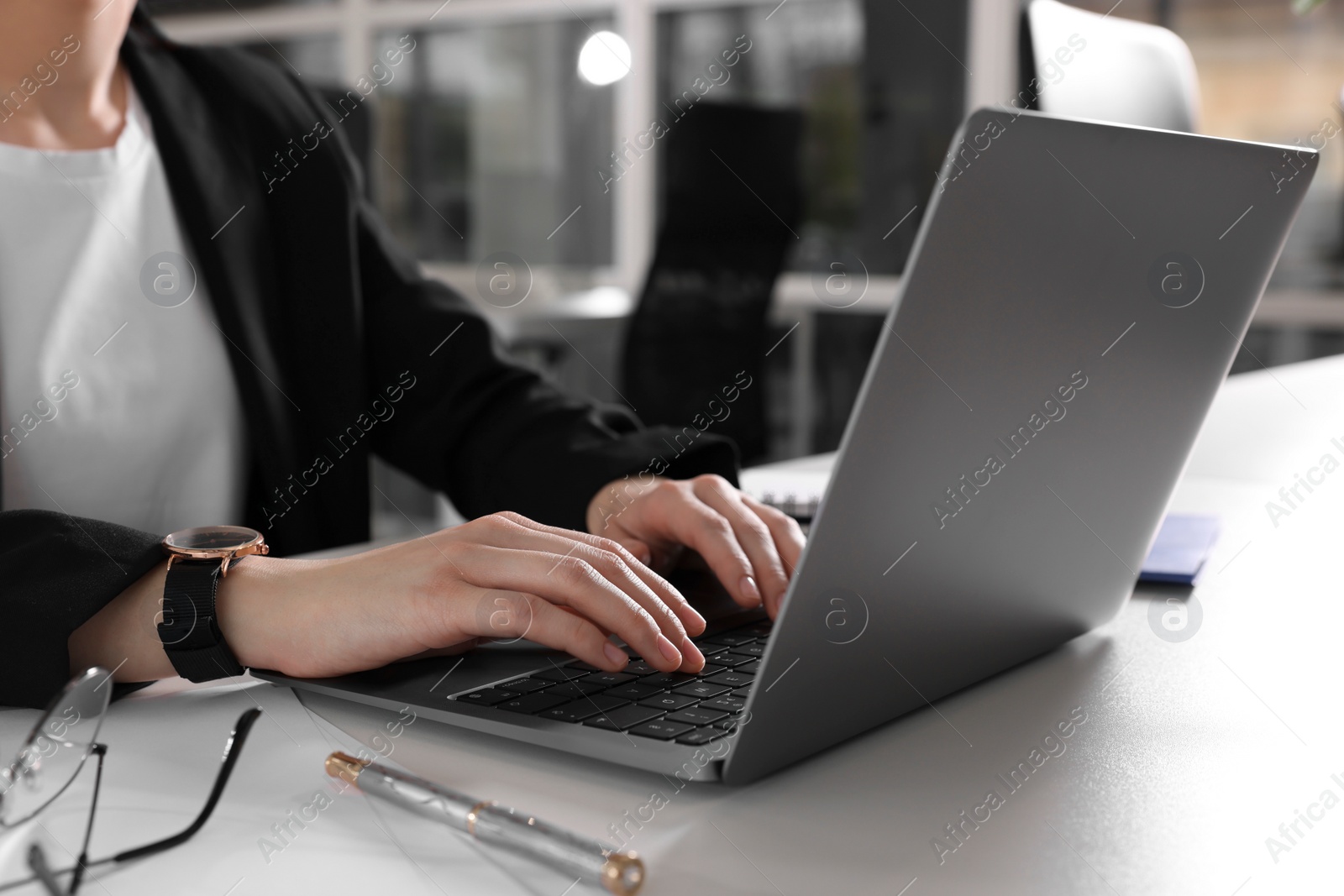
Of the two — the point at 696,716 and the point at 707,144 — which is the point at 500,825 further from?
the point at 707,144

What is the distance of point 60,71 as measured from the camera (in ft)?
3.36

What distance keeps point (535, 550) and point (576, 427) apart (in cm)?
41

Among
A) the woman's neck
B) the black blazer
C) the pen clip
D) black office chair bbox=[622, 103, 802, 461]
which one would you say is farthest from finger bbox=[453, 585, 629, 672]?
black office chair bbox=[622, 103, 802, 461]

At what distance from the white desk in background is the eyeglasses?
13mm

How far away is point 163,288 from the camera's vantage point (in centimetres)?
106

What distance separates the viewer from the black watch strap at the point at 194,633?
0.57 meters

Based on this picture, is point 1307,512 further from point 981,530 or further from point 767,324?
point 767,324

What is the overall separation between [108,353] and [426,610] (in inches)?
25.2

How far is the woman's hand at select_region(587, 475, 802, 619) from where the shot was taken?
27.4 inches

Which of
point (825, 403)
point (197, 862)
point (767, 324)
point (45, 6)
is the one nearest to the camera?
point (197, 862)

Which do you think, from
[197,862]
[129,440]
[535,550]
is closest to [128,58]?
[129,440]

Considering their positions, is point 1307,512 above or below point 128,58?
below

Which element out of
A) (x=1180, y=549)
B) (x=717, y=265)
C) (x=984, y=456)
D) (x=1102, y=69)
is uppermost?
(x=1102, y=69)

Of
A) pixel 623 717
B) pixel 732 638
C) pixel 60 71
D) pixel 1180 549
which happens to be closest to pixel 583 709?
pixel 623 717
